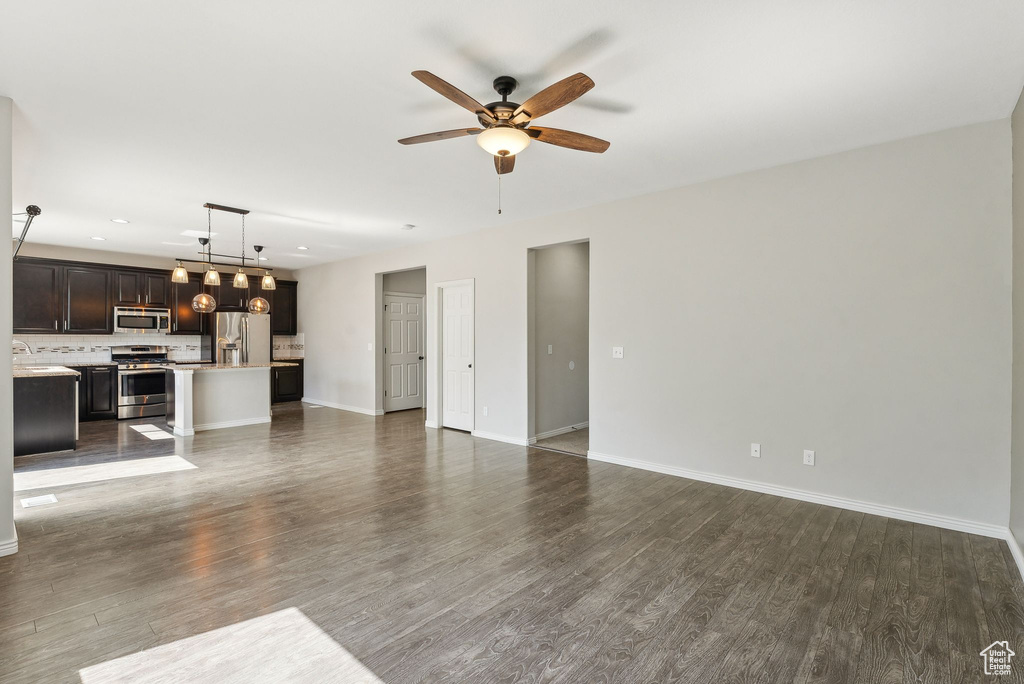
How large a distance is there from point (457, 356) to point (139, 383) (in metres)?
5.29

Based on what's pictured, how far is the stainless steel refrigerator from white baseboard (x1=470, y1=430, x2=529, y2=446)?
502cm

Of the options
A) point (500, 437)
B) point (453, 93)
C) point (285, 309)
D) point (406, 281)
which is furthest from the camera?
point (285, 309)

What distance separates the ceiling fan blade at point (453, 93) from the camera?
2.14m

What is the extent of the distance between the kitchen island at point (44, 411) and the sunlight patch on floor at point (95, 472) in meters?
0.89

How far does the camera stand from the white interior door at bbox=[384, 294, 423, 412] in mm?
8508

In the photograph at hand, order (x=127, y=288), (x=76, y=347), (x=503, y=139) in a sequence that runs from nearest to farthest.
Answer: (x=503, y=139), (x=76, y=347), (x=127, y=288)

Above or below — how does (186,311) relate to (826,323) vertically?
above

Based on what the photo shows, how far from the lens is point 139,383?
788cm

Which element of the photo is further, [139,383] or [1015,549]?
[139,383]

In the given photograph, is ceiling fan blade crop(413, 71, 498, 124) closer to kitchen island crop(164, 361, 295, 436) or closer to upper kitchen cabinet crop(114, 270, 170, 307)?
kitchen island crop(164, 361, 295, 436)

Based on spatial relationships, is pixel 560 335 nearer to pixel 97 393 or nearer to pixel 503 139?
pixel 503 139

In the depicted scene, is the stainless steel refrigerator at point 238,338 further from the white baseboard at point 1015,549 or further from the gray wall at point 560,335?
the white baseboard at point 1015,549

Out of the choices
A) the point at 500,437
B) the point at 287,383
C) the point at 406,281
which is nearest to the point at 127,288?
the point at 287,383

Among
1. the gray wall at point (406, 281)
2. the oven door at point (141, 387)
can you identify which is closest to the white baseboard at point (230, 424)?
the oven door at point (141, 387)
